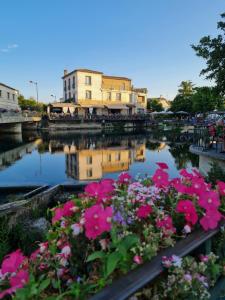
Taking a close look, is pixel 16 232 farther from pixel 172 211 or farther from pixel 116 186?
pixel 172 211

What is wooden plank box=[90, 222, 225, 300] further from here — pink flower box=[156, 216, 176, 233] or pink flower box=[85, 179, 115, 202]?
pink flower box=[85, 179, 115, 202]

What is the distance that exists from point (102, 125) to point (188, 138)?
19.8 meters

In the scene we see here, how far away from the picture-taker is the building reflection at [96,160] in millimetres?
15645

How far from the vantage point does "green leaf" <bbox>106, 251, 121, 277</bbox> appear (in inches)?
47.7

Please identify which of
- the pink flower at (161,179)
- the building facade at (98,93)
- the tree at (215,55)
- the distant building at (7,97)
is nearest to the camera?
the pink flower at (161,179)

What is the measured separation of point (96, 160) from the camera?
20.2m

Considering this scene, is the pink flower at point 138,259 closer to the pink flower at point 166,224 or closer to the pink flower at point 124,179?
the pink flower at point 166,224

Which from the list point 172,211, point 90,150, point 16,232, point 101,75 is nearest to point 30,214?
point 16,232

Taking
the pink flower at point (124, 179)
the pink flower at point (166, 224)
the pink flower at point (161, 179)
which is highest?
the pink flower at point (161, 179)

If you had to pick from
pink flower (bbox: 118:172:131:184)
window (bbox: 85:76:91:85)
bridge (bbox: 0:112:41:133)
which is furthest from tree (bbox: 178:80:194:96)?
pink flower (bbox: 118:172:131:184)

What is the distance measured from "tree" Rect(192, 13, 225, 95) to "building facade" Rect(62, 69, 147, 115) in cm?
3833

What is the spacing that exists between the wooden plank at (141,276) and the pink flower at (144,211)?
255 millimetres

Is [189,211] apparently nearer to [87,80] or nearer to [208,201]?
[208,201]

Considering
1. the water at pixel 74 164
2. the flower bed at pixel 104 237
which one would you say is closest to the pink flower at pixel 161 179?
the flower bed at pixel 104 237
